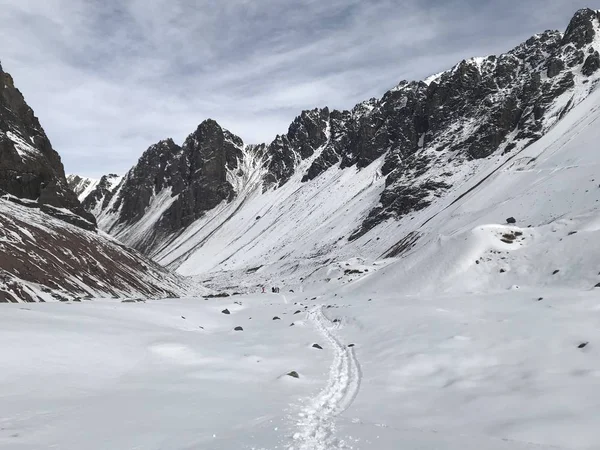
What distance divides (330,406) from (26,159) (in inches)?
2905

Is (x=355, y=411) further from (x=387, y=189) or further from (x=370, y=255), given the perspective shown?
(x=387, y=189)

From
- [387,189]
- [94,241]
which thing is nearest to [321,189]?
[387,189]

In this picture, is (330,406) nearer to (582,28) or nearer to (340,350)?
(340,350)

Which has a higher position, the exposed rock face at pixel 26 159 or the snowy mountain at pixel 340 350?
the exposed rock face at pixel 26 159

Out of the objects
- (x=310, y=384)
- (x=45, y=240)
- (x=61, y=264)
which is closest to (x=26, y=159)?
(x=45, y=240)

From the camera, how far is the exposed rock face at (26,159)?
6444 centimetres

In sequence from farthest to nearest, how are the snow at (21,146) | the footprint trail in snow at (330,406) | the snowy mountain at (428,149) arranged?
1. the snowy mountain at (428,149)
2. the snow at (21,146)
3. the footprint trail in snow at (330,406)

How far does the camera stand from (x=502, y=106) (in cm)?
12812

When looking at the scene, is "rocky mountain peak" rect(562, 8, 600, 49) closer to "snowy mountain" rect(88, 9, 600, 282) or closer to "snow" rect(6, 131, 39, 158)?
"snowy mountain" rect(88, 9, 600, 282)

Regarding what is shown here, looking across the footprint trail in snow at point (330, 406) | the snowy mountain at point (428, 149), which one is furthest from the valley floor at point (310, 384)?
the snowy mountain at point (428, 149)

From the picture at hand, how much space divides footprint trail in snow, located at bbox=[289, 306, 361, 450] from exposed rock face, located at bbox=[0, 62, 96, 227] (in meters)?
63.4

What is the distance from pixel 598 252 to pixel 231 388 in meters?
27.6

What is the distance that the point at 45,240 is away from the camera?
5006 centimetres

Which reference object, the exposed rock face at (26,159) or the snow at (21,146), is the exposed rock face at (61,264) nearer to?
the exposed rock face at (26,159)
